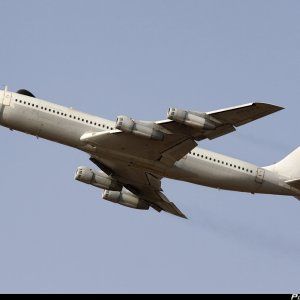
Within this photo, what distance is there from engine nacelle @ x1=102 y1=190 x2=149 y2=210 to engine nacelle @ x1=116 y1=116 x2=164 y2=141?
13.9 m

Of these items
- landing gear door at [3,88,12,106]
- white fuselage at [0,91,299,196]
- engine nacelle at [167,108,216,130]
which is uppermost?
engine nacelle at [167,108,216,130]

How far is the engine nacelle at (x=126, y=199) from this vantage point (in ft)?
292

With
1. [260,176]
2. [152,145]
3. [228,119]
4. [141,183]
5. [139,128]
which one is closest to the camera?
[228,119]

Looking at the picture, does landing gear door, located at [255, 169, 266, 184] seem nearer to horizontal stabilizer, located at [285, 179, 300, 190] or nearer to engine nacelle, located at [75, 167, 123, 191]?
horizontal stabilizer, located at [285, 179, 300, 190]

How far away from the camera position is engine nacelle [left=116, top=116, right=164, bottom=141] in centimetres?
7581

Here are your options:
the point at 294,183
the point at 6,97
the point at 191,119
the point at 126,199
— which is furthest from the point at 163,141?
the point at 6,97

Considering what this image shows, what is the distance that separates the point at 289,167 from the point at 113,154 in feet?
61.0

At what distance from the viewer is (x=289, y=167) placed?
283ft

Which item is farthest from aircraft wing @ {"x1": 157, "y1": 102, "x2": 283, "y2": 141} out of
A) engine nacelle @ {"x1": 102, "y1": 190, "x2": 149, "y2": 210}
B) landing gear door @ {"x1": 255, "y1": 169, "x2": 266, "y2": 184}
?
engine nacelle @ {"x1": 102, "y1": 190, "x2": 149, "y2": 210}

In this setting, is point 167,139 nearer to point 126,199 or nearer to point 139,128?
point 139,128
